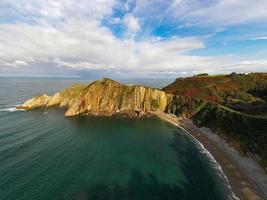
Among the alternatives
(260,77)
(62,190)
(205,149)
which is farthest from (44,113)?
(260,77)

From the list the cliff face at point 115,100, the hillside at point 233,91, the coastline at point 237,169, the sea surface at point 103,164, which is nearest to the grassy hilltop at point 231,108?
the hillside at point 233,91

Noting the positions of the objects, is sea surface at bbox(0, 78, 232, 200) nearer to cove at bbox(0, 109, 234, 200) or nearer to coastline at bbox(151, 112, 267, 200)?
cove at bbox(0, 109, 234, 200)

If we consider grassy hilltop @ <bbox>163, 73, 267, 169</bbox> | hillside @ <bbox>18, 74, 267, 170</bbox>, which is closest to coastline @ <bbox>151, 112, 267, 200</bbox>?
grassy hilltop @ <bbox>163, 73, 267, 169</bbox>

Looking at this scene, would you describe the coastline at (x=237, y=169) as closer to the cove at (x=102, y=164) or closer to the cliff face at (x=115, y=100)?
the cove at (x=102, y=164)

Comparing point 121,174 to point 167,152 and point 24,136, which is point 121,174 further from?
point 24,136

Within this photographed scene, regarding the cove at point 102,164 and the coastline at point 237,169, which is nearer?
the cove at point 102,164

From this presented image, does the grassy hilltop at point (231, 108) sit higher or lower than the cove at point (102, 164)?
higher

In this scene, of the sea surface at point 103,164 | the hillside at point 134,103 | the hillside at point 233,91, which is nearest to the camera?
the sea surface at point 103,164

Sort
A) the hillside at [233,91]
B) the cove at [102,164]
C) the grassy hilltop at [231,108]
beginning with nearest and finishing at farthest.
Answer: the cove at [102,164] < the grassy hilltop at [231,108] < the hillside at [233,91]
